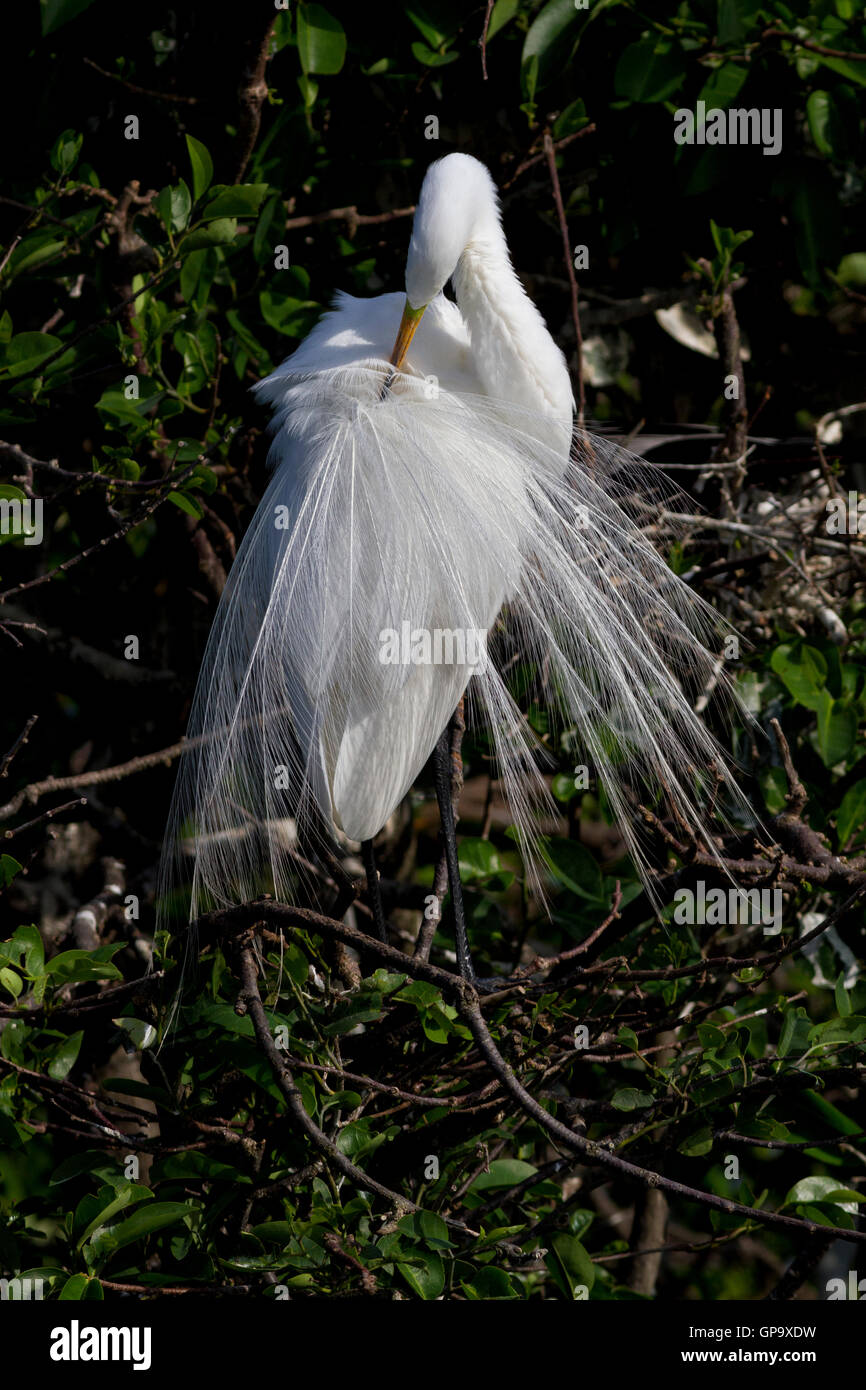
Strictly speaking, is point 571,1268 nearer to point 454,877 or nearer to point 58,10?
point 454,877

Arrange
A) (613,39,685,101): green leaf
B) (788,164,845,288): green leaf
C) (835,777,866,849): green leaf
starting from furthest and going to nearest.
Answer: (788,164,845,288): green leaf
(613,39,685,101): green leaf
(835,777,866,849): green leaf

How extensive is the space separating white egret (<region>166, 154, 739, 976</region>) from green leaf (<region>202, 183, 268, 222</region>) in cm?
23

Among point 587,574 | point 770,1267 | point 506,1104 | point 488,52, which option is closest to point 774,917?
point 506,1104

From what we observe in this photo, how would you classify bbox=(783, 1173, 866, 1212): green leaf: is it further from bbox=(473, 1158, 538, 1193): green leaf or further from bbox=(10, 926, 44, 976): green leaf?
bbox=(10, 926, 44, 976): green leaf

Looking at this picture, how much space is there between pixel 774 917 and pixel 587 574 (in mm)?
547

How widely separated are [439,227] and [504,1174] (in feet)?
Answer: 4.13

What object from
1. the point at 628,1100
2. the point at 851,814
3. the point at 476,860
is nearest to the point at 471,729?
the point at 476,860

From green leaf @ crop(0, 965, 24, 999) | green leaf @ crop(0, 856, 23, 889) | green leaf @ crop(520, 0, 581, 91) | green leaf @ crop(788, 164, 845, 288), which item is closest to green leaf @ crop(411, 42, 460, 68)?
green leaf @ crop(520, 0, 581, 91)

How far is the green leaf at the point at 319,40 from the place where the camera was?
1714mm

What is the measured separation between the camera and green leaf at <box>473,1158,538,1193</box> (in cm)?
145

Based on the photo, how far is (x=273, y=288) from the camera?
6.29 feet

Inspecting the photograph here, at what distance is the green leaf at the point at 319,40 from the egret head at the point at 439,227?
0.79 feet

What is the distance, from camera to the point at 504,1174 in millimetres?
1464
